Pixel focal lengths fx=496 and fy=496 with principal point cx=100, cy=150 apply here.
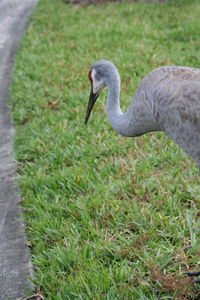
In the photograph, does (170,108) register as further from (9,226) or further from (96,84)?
(9,226)

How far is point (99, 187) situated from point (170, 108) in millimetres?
1078

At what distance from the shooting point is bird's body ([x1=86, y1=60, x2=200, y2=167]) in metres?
2.72

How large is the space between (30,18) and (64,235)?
685 cm

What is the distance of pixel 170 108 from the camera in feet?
9.11

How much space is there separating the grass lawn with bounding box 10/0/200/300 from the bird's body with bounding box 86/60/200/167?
552mm

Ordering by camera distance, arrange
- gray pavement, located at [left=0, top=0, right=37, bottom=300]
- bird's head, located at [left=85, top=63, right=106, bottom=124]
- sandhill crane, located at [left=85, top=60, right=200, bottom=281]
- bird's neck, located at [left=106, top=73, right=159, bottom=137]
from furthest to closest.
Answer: bird's head, located at [left=85, top=63, right=106, bottom=124], bird's neck, located at [left=106, top=73, right=159, bottom=137], gray pavement, located at [left=0, top=0, right=37, bottom=300], sandhill crane, located at [left=85, top=60, right=200, bottom=281]

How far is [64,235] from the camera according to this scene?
3223 millimetres

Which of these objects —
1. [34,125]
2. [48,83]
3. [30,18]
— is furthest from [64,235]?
[30,18]

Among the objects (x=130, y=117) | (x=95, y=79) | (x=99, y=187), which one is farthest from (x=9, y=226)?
(x=95, y=79)

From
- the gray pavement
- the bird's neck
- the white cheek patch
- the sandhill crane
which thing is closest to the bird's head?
the white cheek patch

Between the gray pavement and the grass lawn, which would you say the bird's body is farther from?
the gray pavement

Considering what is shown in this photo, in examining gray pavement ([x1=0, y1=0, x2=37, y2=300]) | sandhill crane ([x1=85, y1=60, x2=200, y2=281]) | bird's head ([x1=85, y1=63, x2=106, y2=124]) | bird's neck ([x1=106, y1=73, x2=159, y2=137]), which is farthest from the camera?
bird's head ([x1=85, y1=63, x2=106, y2=124])

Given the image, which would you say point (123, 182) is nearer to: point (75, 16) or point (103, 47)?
point (103, 47)

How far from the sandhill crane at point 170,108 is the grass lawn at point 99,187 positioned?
371 mm
